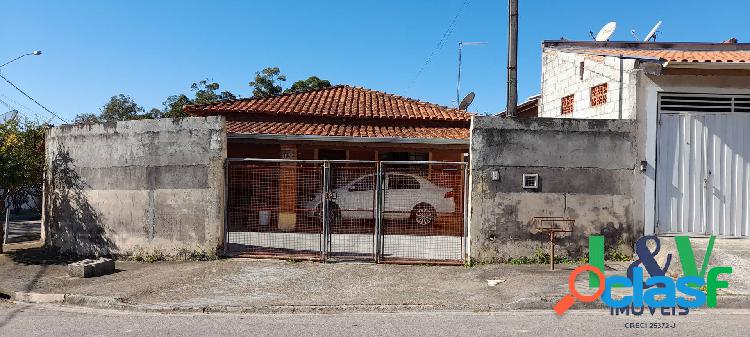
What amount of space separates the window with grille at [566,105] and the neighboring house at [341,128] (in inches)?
107

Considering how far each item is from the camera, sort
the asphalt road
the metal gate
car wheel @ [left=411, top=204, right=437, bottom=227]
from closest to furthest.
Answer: the asphalt road < the metal gate < car wheel @ [left=411, top=204, right=437, bottom=227]

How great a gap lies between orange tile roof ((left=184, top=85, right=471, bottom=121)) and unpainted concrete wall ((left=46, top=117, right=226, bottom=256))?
5612 millimetres

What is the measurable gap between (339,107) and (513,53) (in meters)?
7.45

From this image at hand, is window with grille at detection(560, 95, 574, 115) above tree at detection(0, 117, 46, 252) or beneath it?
above

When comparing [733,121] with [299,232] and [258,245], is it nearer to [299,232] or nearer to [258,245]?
[299,232]

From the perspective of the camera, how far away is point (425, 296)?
708cm

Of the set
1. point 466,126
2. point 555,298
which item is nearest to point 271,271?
point 555,298

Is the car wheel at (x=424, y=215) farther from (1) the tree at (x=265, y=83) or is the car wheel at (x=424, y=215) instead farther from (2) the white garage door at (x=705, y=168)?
(1) the tree at (x=265, y=83)

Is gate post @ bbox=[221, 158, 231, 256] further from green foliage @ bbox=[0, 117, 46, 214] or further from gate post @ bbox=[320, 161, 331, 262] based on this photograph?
green foliage @ bbox=[0, 117, 46, 214]

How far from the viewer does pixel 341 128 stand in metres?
15.0

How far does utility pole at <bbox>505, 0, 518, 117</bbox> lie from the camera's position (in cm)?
1017

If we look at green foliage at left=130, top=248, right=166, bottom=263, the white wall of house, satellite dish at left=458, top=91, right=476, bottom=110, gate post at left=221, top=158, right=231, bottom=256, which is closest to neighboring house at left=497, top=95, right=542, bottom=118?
satellite dish at left=458, top=91, right=476, bottom=110

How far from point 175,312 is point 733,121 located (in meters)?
9.04

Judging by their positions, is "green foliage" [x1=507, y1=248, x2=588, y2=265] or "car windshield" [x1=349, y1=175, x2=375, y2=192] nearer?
"green foliage" [x1=507, y1=248, x2=588, y2=265]
